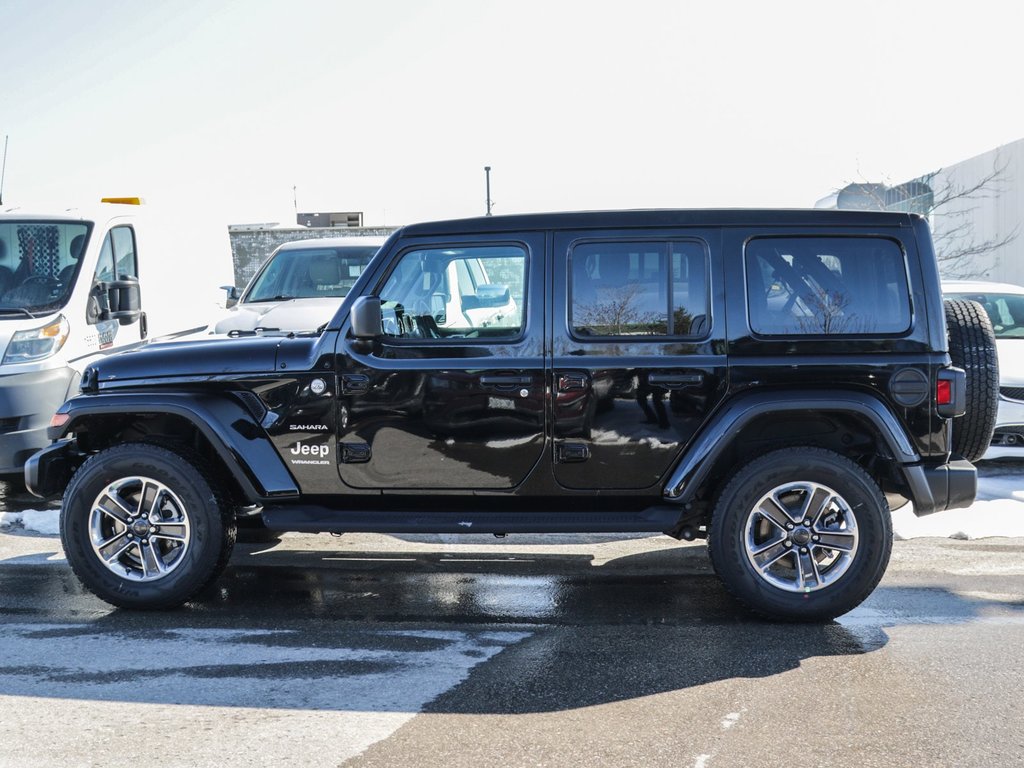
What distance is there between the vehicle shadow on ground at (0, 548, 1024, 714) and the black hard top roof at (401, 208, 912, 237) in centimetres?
193

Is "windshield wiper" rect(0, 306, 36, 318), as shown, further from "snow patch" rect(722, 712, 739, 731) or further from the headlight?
"snow patch" rect(722, 712, 739, 731)

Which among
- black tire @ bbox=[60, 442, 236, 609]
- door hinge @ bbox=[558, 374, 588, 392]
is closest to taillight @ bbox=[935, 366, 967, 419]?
door hinge @ bbox=[558, 374, 588, 392]

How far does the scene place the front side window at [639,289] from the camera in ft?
17.6

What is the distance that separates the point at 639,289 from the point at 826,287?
90 centimetres

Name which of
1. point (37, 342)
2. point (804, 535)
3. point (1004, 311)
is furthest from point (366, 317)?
point (1004, 311)

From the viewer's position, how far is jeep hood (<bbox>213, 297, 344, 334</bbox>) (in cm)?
926

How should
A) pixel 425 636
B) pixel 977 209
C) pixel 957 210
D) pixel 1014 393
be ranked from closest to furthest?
pixel 425 636 → pixel 1014 393 → pixel 977 209 → pixel 957 210

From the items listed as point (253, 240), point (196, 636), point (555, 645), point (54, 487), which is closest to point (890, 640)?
point (555, 645)

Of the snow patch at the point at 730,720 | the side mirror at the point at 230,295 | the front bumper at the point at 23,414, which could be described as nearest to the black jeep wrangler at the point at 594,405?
the snow patch at the point at 730,720

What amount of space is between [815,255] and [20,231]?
6.64 meters

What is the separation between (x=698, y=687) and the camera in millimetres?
4402

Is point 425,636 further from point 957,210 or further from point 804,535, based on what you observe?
point 957,210

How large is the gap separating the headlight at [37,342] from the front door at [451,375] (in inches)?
156

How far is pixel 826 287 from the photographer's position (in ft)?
17.5
